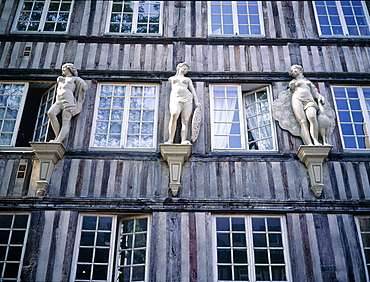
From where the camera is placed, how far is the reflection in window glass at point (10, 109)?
30.7 ft

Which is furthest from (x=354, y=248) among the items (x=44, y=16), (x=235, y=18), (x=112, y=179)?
(x=44, y=16)

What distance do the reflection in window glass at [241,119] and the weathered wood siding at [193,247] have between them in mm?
1797

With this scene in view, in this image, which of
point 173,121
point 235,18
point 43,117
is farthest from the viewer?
point 235,18

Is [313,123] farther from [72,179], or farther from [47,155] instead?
[47,155]

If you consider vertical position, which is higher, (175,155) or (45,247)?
(175,155)

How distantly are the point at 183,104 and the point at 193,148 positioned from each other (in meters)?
0.99

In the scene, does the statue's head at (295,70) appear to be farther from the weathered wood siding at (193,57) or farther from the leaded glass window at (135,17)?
the leaded glass window at (135,17)

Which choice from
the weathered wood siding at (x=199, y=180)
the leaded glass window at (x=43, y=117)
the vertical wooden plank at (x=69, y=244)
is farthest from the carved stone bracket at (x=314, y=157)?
the leaded glass window at (x=43, y=117)

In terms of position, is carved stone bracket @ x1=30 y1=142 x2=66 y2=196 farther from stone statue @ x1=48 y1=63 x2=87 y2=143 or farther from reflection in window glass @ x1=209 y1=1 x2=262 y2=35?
reflection in window glass @ x1=209 y1=1 x2=262 y2=35

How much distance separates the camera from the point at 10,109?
31.7 feet

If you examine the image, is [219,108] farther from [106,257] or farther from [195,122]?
[106,257]

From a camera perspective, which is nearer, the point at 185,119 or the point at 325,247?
the point at 325,247

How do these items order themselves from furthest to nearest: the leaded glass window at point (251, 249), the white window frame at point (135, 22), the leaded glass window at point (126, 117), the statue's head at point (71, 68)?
1. the white window frame at point (135, 22)
2. the statue's head at point (71, 68)
3. the leaded glass window at point (126, 117)
4. the leaded glass window at point (251, 249)

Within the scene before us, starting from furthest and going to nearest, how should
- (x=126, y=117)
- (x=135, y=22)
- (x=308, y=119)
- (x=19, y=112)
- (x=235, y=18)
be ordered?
(x=235, y=18), (x=135, y=22), (x=19, y=112), (x=126, y=117), (x=308, y=119)
